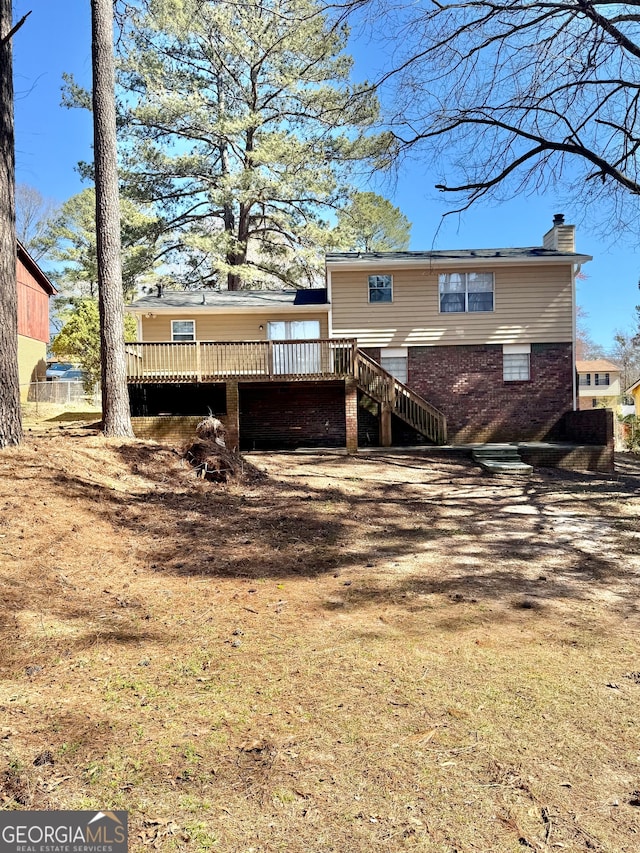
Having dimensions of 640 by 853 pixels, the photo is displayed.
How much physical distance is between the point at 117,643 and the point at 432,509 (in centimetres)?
597

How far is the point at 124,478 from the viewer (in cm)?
771

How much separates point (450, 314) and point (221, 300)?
7.54 m

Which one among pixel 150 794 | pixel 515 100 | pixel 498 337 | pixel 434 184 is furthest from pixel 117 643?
pixel 498 337

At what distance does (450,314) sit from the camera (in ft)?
55.0

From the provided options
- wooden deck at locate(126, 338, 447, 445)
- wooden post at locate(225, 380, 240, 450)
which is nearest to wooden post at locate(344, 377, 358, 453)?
wooden deck at locate(126, 338, 447, 445)

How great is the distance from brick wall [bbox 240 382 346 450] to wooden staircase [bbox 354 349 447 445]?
1.48m

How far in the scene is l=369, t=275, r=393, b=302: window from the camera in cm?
1673

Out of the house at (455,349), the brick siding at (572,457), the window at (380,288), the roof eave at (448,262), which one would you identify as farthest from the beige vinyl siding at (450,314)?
the brick siding at (572,457)

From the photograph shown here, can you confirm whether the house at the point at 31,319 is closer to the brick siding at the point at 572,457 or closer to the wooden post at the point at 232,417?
the wooden post at the point at 232,417

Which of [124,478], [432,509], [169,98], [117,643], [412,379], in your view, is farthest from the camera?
[169,98]

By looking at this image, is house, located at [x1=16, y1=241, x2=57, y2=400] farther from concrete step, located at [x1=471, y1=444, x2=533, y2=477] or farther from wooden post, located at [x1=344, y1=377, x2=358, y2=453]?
concrete step, located at [x1=471, y1=444, x2=533, y2=477]

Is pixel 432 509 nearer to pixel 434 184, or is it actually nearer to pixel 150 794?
pixel 434 184

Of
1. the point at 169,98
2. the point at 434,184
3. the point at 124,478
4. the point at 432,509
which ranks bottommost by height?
the point at 432,509

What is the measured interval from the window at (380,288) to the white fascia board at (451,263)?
0.34 meters
